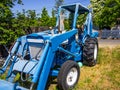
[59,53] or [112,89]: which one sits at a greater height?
[59,53]

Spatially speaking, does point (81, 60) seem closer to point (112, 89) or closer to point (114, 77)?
point (114, 77)

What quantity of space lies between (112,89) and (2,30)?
5.44 meters

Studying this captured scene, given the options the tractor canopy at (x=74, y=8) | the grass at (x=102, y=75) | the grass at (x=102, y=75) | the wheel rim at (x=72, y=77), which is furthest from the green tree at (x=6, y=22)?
the wheel rim at (x=72, y=77)

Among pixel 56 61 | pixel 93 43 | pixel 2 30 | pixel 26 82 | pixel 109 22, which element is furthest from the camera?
pixel 109 22

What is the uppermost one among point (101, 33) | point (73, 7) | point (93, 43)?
point (73, 7)

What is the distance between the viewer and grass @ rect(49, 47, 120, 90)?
7438 millimetres

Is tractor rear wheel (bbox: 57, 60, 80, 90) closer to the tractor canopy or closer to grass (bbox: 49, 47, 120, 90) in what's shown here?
grass (bbox: 49, 47, 120, 90)

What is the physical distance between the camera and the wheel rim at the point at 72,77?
23.3ft

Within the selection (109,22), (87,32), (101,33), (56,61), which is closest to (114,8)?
(109,22)

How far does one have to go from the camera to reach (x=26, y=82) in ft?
23.1

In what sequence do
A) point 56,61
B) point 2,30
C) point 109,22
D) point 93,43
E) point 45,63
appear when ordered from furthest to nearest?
point 109,22 → point 2,30 → point 93,43 → point 56,61 → point 45,63

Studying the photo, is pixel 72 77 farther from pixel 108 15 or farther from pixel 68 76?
pixel 108 15

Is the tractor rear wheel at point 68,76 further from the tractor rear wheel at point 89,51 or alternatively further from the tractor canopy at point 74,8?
the tractor canopy at point 74,8

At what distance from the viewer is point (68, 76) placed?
23.2 ft
